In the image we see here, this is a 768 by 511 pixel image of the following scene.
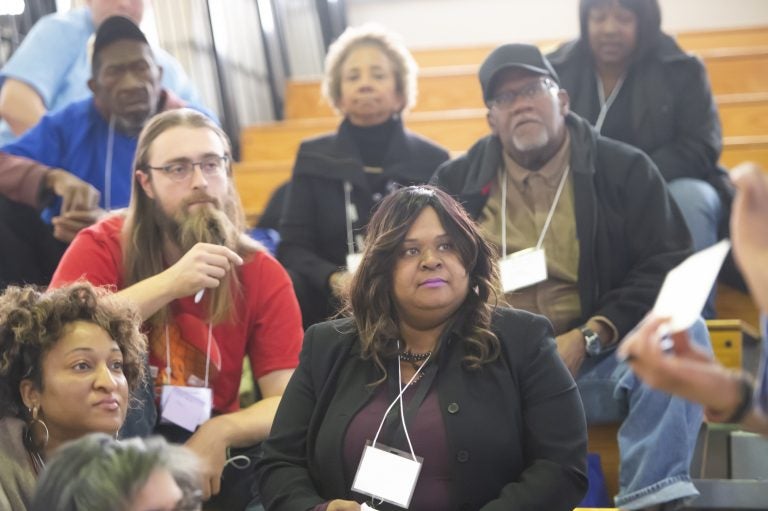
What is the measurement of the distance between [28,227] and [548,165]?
140cm

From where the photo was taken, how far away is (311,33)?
632cm

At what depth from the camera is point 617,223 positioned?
3027 millimetres

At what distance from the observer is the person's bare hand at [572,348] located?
2773 millimetres

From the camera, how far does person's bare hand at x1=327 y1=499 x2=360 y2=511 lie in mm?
2174

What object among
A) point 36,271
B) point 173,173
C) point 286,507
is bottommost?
point 286,507

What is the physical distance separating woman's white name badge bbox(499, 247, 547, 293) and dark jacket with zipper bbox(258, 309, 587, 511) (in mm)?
530

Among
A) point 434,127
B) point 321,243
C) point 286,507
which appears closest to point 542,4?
point 434,127

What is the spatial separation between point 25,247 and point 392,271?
4.43 feet

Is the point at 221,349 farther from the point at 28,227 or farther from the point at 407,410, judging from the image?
the point at 28,227

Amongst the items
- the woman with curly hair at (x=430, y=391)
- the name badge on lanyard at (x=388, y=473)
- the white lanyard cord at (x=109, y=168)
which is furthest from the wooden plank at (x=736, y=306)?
the white lanyard cord at (x=109, y=168)

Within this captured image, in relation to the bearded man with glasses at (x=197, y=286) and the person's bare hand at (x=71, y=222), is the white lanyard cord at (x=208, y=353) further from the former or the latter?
the person's bare hand at (x=71, y=222)

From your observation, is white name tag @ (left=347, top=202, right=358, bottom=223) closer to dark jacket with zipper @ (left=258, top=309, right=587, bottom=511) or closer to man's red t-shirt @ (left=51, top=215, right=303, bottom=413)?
man's red t-shirt @ (left=51, top=215, right=303, bottom=413)

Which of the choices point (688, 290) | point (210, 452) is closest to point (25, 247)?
point (210, 452)

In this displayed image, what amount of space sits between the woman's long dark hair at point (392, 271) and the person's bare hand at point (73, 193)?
1.09 m
